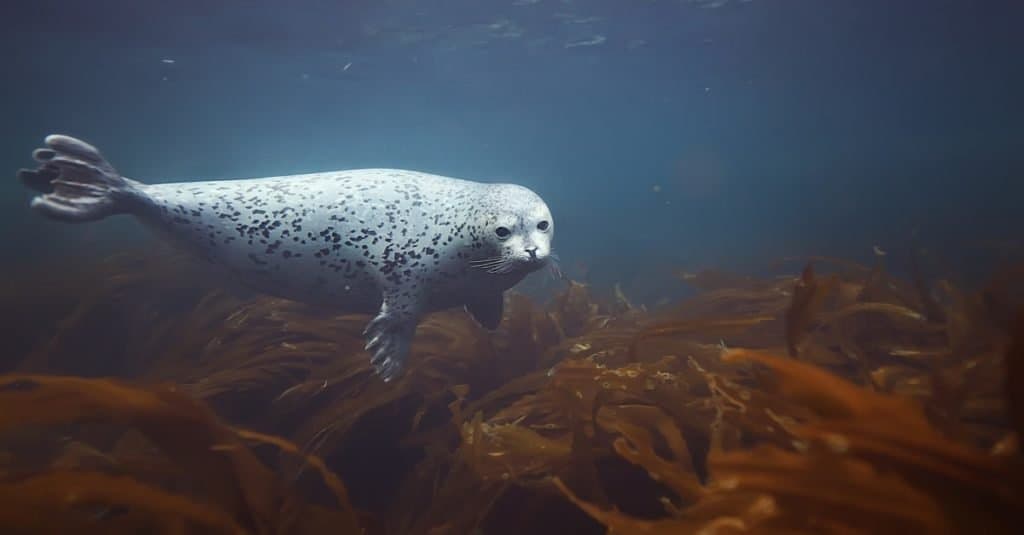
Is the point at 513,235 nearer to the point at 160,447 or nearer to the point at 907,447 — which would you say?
the point at 160,447

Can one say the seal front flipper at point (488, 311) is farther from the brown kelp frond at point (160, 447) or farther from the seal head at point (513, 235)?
the brown kelp frond at point (160, 447)

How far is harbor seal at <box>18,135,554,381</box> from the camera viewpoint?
328cm

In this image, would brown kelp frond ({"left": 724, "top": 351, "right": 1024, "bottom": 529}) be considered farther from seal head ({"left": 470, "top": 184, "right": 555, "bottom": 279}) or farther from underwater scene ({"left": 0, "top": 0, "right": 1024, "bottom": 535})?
seal head ({"left": 470, "top": 184, "right": 555, "bottom": 279})

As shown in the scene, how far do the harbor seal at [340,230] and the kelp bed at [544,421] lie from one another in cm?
69

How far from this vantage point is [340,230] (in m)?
3.36

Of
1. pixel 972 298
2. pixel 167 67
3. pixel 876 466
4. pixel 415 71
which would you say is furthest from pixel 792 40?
pixel 167 67

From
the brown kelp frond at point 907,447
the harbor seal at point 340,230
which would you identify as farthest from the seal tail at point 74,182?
the brown kelp frond at point 907,447

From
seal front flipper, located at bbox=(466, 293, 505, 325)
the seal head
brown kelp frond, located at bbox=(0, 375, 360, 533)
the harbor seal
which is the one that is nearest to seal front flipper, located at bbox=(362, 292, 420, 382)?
the harbor seal

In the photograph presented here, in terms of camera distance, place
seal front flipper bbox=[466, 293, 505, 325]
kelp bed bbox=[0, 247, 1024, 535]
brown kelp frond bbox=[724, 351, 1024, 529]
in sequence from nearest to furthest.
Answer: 1. brown kelp frond bbox=[724, 351, 1024, 529]
2. kelp bed bbox=[0, 247, 1024, 535]
3. seal front flipper bbox=[466, 293, 505, 325]

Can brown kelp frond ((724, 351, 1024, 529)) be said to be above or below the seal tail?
below

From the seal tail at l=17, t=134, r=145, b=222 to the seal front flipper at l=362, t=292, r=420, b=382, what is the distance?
1968mm

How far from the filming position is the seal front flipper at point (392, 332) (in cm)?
332

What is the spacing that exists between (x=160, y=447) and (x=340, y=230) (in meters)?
1.83

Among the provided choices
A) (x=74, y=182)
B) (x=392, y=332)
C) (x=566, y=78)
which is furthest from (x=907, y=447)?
(x=566, y=78)
